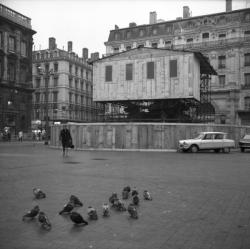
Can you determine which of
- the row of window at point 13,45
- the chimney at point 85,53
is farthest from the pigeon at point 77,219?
the chimney at point 85,53

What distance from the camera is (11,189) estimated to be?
8.90 m

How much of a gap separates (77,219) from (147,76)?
25.1 meters

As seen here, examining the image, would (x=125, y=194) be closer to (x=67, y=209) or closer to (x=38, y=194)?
(x=67, y=209)

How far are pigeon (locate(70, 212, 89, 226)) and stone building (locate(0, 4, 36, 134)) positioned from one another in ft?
153

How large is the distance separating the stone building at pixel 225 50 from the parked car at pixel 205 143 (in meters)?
27.9

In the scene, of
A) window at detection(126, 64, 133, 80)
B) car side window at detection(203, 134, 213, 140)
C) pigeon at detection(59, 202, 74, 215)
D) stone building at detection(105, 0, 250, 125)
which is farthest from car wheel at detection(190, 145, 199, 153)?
stone building at detection(105, 0, 250, 125)

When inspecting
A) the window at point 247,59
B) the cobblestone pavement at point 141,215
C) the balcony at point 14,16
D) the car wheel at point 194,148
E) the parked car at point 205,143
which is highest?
the balcony at point 14,16

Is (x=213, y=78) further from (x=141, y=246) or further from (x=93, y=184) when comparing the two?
(x=141, y=246)

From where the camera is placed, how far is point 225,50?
179 feet

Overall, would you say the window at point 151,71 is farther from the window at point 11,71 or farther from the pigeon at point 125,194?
the window at point 11,71

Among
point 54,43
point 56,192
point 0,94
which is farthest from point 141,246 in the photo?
point 54,43

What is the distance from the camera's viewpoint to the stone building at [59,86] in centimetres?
7312

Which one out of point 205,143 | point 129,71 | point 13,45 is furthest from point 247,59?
point 13,45

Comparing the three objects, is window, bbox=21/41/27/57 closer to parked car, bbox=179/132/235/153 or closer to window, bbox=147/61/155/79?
window, bbox=147/61/155/79
